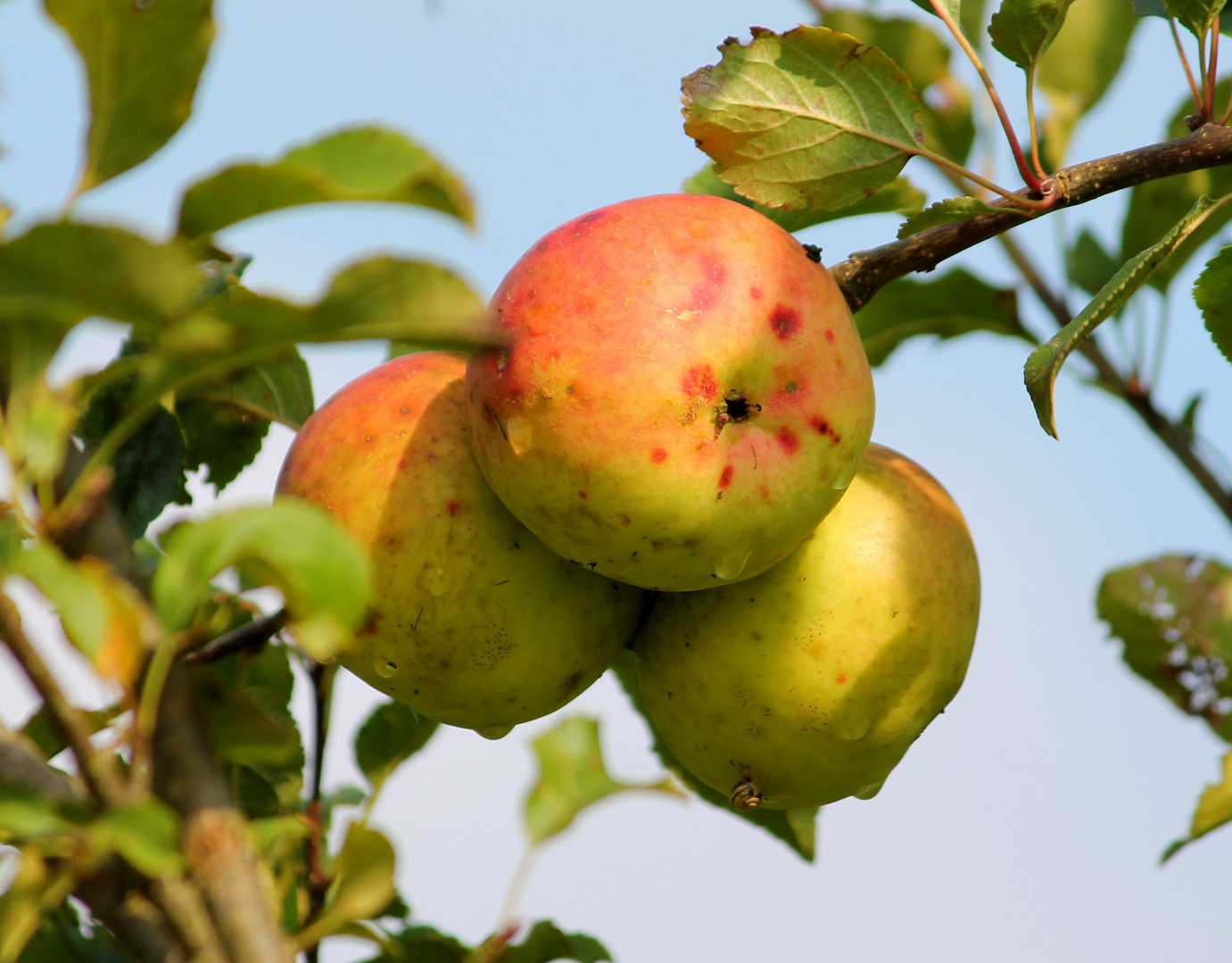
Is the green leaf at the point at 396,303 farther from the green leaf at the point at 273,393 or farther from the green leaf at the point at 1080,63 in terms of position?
the green leaf at the point at 1080,63

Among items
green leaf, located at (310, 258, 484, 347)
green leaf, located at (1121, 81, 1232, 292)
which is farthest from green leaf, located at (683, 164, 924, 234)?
green leaf, located at (1121, 81, 1232, 292)

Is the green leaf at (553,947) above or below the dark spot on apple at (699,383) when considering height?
below

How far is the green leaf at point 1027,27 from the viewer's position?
1125mm

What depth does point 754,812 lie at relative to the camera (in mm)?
1523

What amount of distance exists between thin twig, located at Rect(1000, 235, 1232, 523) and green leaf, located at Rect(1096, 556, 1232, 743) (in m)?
0.16

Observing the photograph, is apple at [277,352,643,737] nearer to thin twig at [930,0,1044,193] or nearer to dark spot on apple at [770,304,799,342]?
dark spot on apple at [770,304,799,342]

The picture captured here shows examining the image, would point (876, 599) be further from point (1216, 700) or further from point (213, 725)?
point (1216, 700)

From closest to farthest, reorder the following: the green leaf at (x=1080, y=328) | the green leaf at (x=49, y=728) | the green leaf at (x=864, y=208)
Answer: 1. the green leaf at (x=49, y=728)
2. the green leaf at (x=1080, y=328)
3. the green leaf at (x=864, y=208)

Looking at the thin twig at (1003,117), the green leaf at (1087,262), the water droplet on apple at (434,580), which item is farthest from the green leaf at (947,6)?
the green leaf at (1087,262)

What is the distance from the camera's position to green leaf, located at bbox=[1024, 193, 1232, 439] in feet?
3.05

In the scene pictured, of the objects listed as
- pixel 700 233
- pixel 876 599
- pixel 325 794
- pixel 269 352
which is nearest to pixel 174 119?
pixel 269 352

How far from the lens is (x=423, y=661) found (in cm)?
115

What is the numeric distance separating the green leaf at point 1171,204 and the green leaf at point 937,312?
0.25 meters

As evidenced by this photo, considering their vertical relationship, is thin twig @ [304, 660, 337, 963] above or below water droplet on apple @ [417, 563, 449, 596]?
below
